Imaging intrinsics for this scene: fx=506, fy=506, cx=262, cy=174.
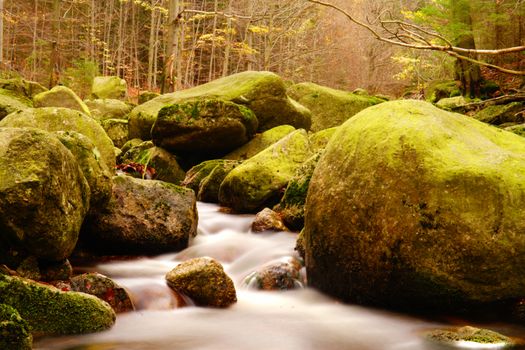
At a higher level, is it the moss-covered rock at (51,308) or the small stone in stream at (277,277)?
the moss-covered rock at (51,308)

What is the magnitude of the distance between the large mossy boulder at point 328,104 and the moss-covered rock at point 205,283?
385 inches

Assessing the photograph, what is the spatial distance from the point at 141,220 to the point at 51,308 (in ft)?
8.41

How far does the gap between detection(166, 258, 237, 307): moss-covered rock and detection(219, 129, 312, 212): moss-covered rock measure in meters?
3.25

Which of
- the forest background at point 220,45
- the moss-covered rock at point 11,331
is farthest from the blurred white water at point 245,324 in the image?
the forest background at point 220,45

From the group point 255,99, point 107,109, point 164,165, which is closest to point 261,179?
point 164,165

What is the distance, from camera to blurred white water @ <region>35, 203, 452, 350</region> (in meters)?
3.95

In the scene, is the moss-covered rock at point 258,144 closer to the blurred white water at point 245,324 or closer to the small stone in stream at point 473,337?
the blurred white water at point 245,324

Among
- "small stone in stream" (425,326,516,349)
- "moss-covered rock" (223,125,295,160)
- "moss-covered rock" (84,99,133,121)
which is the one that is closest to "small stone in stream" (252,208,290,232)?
"small stone in stream" (425,326,516,349)

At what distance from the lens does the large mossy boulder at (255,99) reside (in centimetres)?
1175

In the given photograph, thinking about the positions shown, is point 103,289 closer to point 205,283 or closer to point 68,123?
point 205,283

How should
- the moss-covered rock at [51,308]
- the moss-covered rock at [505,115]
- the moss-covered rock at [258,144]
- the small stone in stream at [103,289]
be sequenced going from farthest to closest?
the moss-covered rock at [258,144], the moss-covered rock at [505,115], the small stone in stream at [103,289], the moss-covered rock at [51,308]

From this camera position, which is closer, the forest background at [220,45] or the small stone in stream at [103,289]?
the small stone in stream at [103,289]

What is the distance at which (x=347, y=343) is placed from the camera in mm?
4098

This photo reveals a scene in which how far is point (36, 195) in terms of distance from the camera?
4.00m
